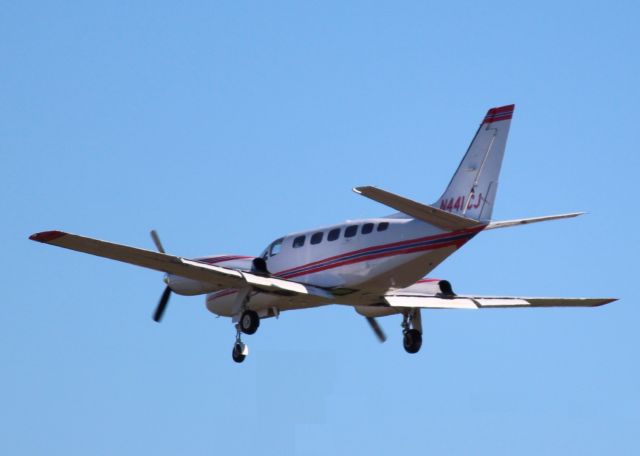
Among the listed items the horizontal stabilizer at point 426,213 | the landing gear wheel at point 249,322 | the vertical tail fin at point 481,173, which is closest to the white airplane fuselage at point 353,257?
the horizontal stabilizer at point 426,213

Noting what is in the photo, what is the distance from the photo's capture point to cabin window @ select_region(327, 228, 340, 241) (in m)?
46.5

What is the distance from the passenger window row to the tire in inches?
150

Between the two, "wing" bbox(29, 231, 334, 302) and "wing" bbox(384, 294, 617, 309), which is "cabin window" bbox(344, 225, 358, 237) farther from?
"wing" bbox(384, 294, 617, 309)

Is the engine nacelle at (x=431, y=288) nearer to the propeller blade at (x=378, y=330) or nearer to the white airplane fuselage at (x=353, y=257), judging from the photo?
the white airplane fuselage at (x=353, y=257)

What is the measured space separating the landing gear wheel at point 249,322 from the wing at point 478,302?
14.2 feet

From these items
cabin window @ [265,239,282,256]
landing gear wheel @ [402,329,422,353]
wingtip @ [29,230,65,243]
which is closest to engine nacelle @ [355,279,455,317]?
landing gear wheel @ [402,329,422,353]

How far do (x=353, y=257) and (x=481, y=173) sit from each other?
484 centimetres

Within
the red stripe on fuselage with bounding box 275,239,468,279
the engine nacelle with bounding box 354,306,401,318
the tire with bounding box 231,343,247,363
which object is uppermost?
the red stripe on fuselage with bounding box 275,239,468,279

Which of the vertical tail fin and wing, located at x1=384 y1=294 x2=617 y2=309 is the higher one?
the vertical tail fin

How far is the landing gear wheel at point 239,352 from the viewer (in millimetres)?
46844

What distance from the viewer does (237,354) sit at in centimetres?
4688

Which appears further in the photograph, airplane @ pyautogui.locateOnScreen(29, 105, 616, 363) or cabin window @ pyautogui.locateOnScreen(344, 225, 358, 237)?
cabin window @ pyautogui.locateOnScreen(344, 225, 358, 237)

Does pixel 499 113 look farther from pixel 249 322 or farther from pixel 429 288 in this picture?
pixel 249 322

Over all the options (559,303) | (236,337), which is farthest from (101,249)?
(559,303)
